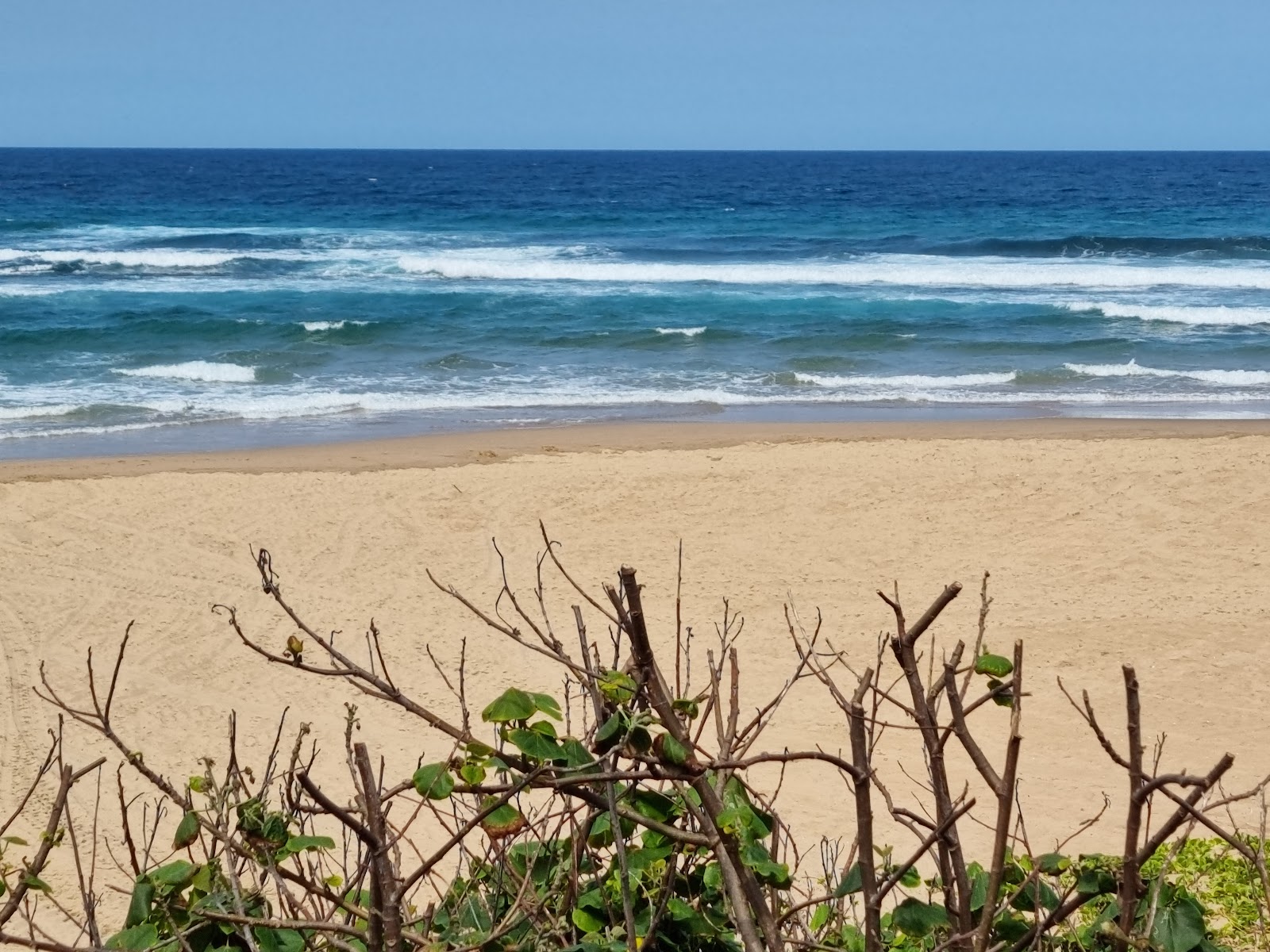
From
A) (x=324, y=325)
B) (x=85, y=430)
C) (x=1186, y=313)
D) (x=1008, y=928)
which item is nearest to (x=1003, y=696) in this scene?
(x=1008, y=928)

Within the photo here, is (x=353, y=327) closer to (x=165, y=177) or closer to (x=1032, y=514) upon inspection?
(x=1032, y=514)

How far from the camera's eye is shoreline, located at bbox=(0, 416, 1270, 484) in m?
12.2

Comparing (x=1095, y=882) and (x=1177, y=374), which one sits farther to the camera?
(x=1177, y=374)

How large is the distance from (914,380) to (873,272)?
526 inches

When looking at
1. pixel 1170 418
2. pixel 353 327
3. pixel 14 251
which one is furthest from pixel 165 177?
pixel 1170 418

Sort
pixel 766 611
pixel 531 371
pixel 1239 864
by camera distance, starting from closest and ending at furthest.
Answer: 1. pixel 1239 864
2. pixel 766 611
3. pixel 531 371

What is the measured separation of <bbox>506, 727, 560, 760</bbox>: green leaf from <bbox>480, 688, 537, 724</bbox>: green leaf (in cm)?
2

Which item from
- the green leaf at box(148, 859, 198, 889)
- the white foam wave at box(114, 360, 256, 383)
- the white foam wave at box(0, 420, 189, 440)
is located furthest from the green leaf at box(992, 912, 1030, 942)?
the white foam wave at box(114, 360, 256, 383)

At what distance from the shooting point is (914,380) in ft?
57.0

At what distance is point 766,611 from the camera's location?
848 centimetres

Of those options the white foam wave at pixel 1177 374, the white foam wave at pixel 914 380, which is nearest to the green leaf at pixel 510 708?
the white foam wave at pixel 914 380

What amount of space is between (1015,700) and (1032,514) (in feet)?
30.6

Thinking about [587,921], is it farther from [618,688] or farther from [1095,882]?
[1095,882]

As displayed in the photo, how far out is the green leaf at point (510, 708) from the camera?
145 centimetres
